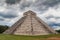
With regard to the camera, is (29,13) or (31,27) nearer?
(31,27)

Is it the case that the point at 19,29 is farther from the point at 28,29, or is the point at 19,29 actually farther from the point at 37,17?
the point at 37,17

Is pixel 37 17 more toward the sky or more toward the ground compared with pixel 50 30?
more toward the sky

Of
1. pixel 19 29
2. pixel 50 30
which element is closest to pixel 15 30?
pixel 19 29

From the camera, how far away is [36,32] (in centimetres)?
6075

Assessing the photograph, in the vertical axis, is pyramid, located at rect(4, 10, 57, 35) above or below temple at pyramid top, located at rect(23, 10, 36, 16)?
below

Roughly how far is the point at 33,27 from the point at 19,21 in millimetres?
4595

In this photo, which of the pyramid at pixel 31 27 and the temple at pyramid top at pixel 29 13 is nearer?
the pyramid at pixel 31 27

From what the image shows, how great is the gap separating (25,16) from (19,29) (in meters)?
4.48

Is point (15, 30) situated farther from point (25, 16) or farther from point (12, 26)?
point (25, 16)

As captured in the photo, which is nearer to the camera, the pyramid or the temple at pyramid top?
the pyramid

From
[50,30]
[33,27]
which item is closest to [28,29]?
[33,27]

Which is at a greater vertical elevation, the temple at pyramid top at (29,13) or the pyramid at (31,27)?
the temple at pyramid top at (29,13)

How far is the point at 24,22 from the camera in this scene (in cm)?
6147

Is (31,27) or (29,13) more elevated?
(29,13)
